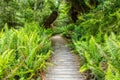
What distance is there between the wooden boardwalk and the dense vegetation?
1.00ft

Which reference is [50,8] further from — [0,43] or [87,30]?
[0,43]

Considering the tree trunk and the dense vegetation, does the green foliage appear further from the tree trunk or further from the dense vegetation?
the tree trunk

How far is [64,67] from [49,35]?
14.3 ft

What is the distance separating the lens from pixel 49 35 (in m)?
14.3

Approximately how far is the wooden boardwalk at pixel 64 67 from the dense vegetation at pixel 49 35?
30cm

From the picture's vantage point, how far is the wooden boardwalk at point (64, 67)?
8.88m

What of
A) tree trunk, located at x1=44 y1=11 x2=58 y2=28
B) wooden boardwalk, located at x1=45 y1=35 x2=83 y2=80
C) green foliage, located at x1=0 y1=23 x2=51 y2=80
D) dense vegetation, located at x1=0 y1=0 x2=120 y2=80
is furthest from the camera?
tree trunk, located at x1=44 y1=11 x2=58 y2=28

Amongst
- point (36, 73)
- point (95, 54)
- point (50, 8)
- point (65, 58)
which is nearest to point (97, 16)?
point (65, 58)

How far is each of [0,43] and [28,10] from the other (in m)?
8.92

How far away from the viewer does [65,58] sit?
12.1 metres

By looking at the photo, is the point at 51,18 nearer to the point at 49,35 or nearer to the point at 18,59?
the point at 49,35

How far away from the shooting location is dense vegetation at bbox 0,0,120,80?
7.32m

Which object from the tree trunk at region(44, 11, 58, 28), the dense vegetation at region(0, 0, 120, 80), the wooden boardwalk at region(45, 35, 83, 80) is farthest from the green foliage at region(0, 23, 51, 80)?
the tree trunk at region(44, 11, 58, 28)

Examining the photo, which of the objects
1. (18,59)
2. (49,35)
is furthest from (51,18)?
(18,59)
